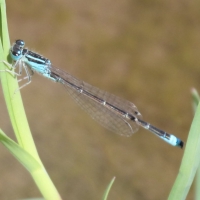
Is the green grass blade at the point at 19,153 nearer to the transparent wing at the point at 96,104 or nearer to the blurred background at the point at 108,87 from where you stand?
the transparent wing at the point at 96,104

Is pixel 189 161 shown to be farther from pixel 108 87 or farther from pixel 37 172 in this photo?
pixel 108 87

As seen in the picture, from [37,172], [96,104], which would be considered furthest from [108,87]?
[37,172]

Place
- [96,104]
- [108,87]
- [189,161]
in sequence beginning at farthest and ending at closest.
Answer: [108,87]
[96,104]
[189,161]

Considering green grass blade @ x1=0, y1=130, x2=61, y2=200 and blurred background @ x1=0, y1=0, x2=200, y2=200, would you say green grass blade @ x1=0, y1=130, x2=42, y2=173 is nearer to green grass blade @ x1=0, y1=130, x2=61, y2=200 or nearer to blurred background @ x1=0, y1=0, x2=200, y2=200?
green grass blade @ x1=0, y1=130, x2=61, y2=200

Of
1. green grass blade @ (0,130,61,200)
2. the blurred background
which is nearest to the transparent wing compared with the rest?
green grass blade @ (0,130,61,200)

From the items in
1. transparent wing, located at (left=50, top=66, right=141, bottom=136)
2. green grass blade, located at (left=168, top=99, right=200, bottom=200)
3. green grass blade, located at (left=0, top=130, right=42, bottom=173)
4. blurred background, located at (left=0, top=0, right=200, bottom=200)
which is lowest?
green grass blade, located at (left=0, top=130, right=42, bottom=173)

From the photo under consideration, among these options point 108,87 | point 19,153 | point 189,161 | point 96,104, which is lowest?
point 19,153
